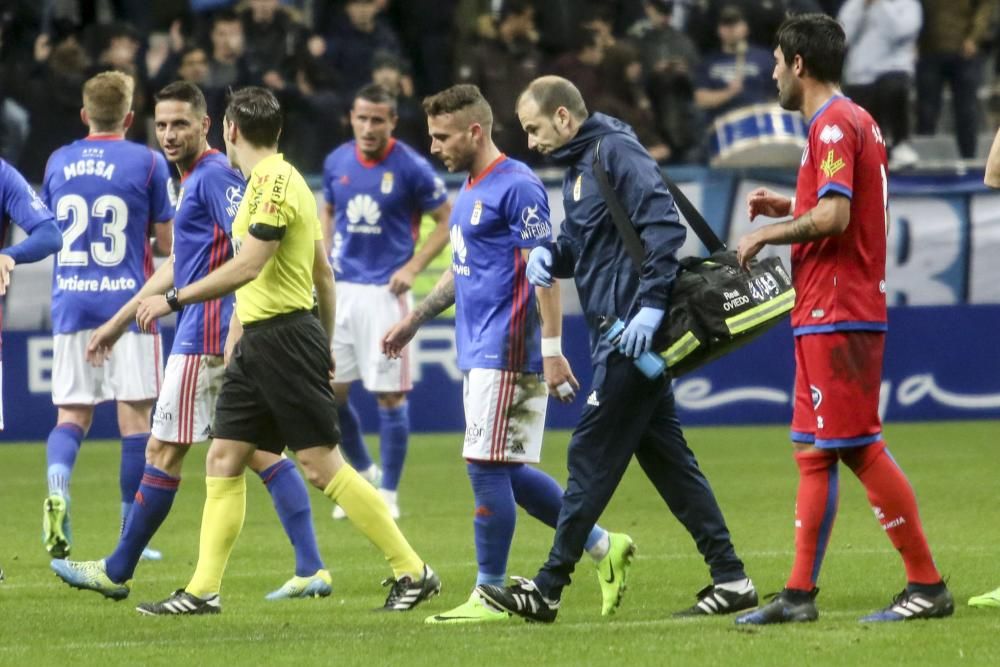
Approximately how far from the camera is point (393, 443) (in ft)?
38.4

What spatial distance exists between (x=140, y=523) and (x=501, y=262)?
1963 mm

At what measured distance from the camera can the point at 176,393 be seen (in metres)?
8.70

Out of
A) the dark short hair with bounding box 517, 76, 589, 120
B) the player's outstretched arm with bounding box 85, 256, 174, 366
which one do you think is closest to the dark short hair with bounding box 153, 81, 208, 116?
the player's outstretched arm with bounding box 85, 256, 174, 366

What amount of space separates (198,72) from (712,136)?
14.9ft

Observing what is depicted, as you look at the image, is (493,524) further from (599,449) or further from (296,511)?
(296,511)

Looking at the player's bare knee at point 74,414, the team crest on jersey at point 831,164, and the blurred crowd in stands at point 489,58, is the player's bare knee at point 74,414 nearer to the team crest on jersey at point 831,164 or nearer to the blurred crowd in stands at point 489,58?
the team crest on jersey at point 831,164

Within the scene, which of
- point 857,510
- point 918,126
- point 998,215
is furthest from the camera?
point 918,126

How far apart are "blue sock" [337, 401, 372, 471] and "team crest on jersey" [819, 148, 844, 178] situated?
18.2 feet

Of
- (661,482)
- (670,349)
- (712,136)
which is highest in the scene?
(712,136)

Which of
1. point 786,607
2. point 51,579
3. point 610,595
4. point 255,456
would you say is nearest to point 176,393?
point 255,456

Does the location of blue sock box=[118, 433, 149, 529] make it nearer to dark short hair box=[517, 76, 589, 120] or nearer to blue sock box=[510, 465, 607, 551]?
blue sock box=[510, 465, 607, 551]

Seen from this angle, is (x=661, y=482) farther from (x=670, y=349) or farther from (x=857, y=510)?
(x=857, y=510)

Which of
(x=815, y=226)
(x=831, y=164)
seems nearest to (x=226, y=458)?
(x=815, y=226)

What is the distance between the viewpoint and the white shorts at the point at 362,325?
476 inches
